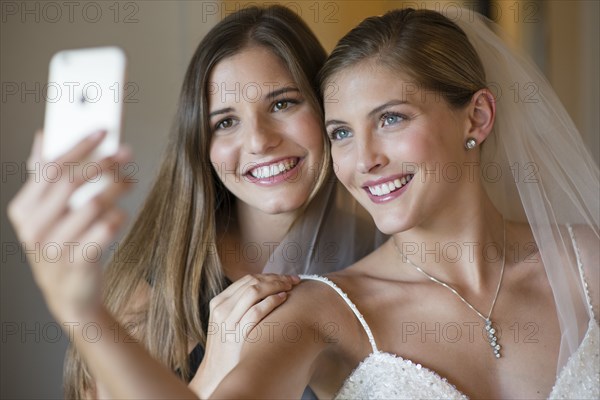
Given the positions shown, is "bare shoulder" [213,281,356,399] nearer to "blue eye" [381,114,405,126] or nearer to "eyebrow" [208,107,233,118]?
"blue eye" [381,114,405,126]

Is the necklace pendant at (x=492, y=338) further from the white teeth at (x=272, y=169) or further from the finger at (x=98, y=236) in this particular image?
the finger at (x=98, y=236)

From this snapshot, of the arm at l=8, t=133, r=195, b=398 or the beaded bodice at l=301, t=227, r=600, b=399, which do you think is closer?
the arm at l=8, t=133, r=195, b=398

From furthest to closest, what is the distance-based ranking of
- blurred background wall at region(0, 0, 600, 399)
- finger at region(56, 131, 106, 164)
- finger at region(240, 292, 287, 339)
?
blurred background wall at region(0, 0, 600, 399) → finger at region(240, 292, 287, 339) → finger at region(56, 131, 106, 164)

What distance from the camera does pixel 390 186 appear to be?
1521 mm

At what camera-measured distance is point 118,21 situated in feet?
8.52

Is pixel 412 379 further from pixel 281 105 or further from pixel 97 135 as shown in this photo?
pixel 97 135

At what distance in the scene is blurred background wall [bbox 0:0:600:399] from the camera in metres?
2.43

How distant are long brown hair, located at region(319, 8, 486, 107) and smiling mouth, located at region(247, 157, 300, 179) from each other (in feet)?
0.83

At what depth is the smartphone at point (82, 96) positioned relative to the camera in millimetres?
1700

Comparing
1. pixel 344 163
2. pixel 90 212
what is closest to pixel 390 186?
pixel 344 163

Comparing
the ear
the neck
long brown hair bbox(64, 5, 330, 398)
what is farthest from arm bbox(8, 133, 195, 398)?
long brown hair bbox(64, 5, 330, 398)

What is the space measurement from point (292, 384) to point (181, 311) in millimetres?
646

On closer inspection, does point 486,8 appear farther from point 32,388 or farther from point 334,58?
point 32,388

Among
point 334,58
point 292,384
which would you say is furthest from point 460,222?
point 292,384
